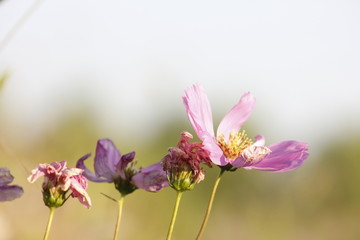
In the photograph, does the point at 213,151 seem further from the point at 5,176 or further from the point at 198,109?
the point at 5,176

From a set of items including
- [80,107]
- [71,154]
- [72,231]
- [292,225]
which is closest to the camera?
[72,231]

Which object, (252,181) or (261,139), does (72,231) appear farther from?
(252,181)

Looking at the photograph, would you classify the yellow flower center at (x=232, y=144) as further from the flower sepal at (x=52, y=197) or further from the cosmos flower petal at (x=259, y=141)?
the flower sepal at (x=52, y=197)

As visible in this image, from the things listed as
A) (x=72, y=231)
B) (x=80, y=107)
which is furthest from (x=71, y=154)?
(x=80, y=107)

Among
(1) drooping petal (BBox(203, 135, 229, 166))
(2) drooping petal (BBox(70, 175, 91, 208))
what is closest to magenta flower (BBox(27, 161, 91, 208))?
(2) drooping petal (BBox(70, 175, 91, 208))

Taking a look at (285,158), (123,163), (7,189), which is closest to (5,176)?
(7,189)

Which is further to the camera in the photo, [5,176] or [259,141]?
[259,141]

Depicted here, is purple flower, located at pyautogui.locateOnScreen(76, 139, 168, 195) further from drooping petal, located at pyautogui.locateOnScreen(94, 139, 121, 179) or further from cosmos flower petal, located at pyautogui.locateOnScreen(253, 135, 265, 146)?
cosmos flower petal, located at pyautogui.locateOnScreen(253, 135, 265, 146)
